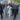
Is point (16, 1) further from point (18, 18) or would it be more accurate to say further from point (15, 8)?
point (18, 18)

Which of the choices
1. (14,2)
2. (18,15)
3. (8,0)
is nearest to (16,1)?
(14,2)

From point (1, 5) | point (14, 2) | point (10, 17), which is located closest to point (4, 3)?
point (1, 5)

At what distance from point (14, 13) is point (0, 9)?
462 mm

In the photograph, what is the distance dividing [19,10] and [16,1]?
12.3 inches

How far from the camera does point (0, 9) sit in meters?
2.88

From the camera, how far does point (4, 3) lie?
9.27 feet

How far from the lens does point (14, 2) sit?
2.82 metres

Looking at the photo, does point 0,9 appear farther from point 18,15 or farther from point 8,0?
point 18,15

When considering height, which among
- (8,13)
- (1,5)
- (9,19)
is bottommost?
(9,19)

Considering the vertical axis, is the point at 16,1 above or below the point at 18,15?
above

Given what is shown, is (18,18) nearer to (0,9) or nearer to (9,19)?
(9,19)

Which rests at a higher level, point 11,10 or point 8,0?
point 8,0

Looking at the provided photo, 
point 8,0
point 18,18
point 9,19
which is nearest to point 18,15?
point 18,18

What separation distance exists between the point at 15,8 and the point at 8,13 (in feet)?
0.94
